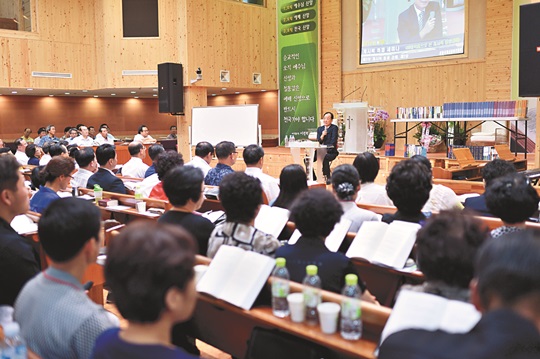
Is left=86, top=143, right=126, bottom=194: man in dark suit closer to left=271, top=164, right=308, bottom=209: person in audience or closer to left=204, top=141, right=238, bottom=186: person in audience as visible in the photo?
left=204, top=141, right=238, bottom=186: person in audience

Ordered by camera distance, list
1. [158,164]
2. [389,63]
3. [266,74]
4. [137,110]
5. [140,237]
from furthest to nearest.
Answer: [137,110] < [266,74] < [389,63] < [158,164] < [140,237]

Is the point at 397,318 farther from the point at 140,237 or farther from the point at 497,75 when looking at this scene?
the point at 497,75

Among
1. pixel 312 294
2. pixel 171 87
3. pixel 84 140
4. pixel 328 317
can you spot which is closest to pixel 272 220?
pixel 312 294

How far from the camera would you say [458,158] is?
27.2 ft

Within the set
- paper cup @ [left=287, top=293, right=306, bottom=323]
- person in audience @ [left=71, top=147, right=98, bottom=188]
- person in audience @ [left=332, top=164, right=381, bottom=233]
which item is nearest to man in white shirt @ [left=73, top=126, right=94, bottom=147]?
person in audience @ [left=71, top=147, right=98, bottom=188]

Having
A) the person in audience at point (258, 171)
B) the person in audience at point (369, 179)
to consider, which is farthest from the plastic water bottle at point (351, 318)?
the person in audience at point (258, 171)

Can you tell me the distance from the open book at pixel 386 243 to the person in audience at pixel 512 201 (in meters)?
0.41

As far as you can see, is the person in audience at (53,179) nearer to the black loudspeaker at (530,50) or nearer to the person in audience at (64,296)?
the person in audience at (64,296)

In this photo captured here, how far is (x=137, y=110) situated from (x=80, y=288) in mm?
18411

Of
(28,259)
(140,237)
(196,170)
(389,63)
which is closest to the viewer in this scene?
(140,237)

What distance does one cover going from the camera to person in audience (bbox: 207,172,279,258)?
9.25 feet

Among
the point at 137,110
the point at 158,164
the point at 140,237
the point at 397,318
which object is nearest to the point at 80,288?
A: the point at 140,237

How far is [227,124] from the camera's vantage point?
11031 millimetres

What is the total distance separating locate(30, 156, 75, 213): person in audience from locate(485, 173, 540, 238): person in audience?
11.0 ft
